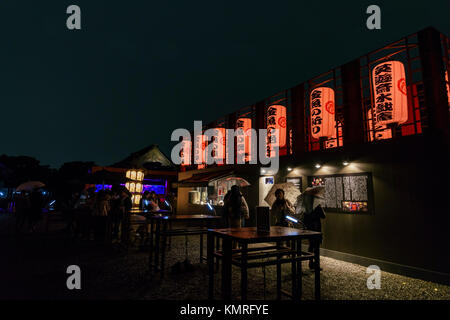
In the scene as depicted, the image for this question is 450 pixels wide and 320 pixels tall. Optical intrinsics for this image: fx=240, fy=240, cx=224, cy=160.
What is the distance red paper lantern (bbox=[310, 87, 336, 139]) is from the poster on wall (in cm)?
162

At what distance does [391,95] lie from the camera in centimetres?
677

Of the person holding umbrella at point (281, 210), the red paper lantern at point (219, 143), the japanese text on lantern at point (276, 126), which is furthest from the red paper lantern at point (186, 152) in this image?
the person holding umbrella at point (281, 210)

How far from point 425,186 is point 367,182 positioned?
143 cm

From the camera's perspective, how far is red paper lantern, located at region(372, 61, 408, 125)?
6.66 m

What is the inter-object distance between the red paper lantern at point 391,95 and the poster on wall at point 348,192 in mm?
1749

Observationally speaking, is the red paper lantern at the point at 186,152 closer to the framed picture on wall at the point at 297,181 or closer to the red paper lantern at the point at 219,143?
the red paper lantern at the point at 219,143

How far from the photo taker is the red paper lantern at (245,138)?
12.6 metres

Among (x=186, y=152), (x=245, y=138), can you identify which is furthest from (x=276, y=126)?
(x=186, y=152)

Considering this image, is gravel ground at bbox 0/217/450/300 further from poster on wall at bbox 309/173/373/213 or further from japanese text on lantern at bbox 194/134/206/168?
japanese text on lantern at bbox 194/134/206/168

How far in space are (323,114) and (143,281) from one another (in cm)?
762

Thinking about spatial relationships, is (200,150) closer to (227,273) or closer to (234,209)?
(234,209)
